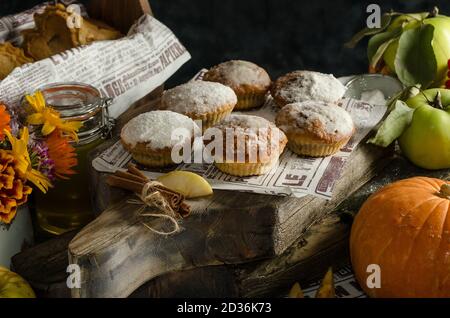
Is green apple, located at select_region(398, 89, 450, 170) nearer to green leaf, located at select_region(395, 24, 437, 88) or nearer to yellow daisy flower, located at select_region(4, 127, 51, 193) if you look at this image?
green leaf, located at select_region(395, 24, 437, 88)

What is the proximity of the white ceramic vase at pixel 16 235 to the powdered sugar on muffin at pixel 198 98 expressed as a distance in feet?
1.12

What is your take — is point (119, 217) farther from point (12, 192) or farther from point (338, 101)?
point (338, 101)

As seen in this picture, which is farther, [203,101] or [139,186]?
[203,101]

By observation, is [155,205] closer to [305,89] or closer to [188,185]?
[188,185]

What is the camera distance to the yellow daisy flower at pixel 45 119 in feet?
4.25

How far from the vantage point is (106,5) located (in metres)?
1.90

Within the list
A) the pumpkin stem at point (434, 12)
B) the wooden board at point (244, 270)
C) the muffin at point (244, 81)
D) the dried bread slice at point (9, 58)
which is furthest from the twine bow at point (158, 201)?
the pumpkin stem at point (434, 12)

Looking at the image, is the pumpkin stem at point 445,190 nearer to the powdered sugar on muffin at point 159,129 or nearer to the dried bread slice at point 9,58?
the powdered sugar on muffin at point 159,129

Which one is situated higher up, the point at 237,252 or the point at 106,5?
the point at 106,5

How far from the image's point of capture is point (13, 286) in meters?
1.17

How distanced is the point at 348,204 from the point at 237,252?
0.28 metres

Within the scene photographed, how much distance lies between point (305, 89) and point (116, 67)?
17.7 inches

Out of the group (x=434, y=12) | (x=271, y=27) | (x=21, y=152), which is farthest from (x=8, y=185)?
(x=271, y=27)
